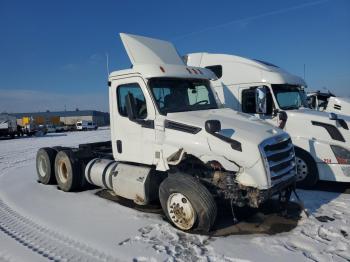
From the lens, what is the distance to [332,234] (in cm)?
517

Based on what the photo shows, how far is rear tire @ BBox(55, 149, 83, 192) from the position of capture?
8.22 m

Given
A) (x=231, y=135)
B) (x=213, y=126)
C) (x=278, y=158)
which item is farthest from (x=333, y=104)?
(x=213, y=126)

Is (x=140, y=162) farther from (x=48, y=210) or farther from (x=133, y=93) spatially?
(x=48, y=210)

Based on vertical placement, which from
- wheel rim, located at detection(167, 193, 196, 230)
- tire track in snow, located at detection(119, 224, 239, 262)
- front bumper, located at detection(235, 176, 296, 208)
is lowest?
tire track in snow, located at detection(119, 224, 239, 262)

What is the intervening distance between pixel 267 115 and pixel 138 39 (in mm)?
4179

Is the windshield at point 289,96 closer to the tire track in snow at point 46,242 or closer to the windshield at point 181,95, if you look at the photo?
the windshield at point 181,95

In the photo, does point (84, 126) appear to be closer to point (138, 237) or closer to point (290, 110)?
point (290, 110)

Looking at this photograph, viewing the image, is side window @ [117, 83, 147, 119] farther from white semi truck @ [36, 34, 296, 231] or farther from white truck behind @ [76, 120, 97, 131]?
white truck behind @ [76, 120, 97, 131]

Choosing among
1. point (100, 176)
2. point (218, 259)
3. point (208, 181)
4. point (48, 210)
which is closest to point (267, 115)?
point (208, 181)

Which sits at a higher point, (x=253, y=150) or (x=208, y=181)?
(x=253, y=150)

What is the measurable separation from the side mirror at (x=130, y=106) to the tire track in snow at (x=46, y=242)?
2458mm

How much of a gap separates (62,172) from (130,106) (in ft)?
12.4

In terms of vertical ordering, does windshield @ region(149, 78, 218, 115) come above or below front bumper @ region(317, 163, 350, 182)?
above

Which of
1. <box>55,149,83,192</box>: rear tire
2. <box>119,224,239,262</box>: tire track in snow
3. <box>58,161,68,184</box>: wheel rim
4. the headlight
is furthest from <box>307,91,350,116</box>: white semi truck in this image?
<box>58,161,68,184</box>: wheel rim
